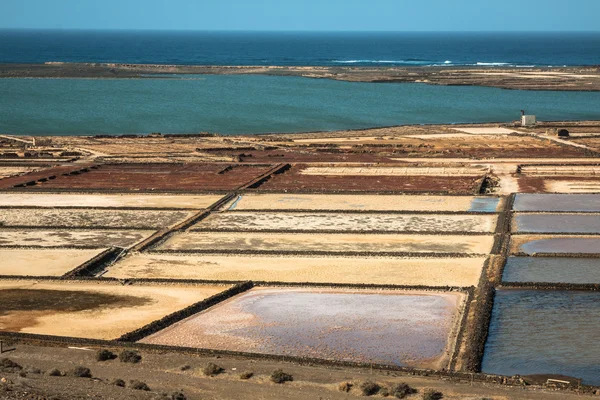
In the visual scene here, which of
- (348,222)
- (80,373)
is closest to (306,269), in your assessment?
(348,222)

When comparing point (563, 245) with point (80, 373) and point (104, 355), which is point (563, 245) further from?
point (80, 373)

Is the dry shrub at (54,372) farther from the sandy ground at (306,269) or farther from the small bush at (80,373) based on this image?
the sandy ground at (306,269)

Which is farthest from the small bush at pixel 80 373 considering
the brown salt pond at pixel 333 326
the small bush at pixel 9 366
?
the brown salt pond at pixel 333 326

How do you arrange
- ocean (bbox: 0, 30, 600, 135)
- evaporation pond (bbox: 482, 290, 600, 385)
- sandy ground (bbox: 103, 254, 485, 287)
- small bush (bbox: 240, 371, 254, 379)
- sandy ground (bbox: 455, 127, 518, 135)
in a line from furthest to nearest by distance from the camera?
ocean (bbox: 0, 30, 600, 135)
sandy ground (bbox: 455, 127, 518, 135)
sandy ground (bbox: 103, 254, 485, 287)
evaporation pond (bbox: 482, 290, 600, 385)
small bush (bbox: 240, 371, 254, 379)

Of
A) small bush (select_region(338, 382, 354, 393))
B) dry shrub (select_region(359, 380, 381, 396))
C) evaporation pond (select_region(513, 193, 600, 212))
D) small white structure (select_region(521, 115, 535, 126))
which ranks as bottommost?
small bush (select_region(338, 382, 354, 393))

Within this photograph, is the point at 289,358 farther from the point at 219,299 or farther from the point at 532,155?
the point at 532,155

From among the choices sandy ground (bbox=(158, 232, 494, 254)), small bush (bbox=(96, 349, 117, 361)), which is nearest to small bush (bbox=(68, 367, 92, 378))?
small bush (bbox=(96, 349, 117, 361))

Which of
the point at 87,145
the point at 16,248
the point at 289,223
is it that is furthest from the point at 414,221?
the point at 87,145

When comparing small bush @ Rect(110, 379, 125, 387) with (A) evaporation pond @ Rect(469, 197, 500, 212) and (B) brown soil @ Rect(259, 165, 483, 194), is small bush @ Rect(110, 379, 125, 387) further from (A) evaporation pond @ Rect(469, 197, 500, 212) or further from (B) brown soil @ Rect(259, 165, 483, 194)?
(B) brown soil @ Rect(259, 165, 483, 194)
